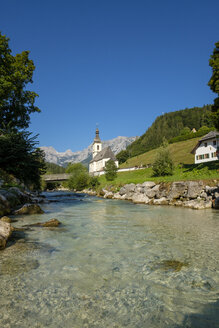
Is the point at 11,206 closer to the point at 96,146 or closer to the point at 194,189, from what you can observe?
the point at 194,189

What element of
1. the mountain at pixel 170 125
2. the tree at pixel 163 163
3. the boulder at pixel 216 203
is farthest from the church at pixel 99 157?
the boulder at pixel 216 203

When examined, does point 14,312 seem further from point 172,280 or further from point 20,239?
point 20,239

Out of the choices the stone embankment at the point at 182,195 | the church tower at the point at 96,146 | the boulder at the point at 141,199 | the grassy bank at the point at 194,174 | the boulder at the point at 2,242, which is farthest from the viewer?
the church tower at the point at 96,146

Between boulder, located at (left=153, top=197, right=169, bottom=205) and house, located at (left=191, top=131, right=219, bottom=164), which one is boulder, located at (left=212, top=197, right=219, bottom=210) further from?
house, located at (left=191, top=131, right=219, bottom=164)

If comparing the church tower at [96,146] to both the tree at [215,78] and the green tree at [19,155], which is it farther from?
the green tree at [19,155]

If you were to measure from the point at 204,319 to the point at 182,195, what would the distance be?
67.4 ft

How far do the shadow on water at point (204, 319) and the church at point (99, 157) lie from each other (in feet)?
313

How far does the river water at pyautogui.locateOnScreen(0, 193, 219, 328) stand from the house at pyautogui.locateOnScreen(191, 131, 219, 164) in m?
46.1

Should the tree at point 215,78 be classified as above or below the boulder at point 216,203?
above

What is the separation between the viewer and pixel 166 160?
120 ft

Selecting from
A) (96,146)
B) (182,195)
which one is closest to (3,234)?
(182,195)

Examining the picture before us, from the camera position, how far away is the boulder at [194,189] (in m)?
21.2

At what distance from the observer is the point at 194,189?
843 inches

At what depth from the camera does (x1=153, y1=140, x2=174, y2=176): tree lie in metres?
36.2
